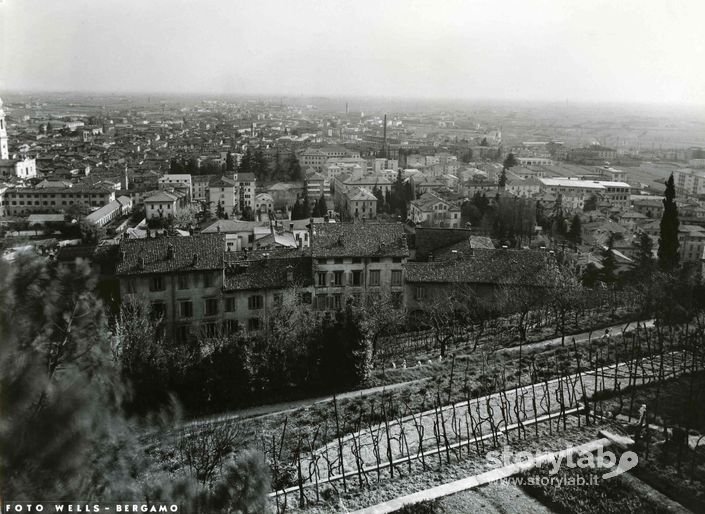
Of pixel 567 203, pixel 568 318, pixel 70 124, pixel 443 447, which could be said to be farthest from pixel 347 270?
pixel 70 124

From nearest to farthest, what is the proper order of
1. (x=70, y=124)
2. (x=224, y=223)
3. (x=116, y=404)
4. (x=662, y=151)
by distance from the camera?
(x=116, y=404), (x=224, y=223), (x=662, y=151), (x=70, y=124)

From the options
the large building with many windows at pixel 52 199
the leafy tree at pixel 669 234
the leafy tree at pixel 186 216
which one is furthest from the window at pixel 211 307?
the large building with many windows at pixel 52 199

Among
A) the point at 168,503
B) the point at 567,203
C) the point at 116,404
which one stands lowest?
the point at 567,203

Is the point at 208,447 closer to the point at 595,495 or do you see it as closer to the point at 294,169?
the point at 595,495

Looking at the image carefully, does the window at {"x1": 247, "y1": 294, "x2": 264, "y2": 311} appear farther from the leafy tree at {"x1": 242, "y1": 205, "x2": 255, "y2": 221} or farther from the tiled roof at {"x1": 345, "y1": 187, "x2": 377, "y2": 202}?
the tiled roof at {"x1": 345, "y1": 187, "x2": 377, "y2": 202}

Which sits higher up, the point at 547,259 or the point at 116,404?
the point at 116,404

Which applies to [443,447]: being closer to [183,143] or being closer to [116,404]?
[116,404]

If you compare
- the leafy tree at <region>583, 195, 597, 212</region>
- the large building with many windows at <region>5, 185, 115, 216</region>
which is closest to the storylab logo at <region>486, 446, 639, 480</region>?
the large building with many windows at <region>5, 185, 115, 216</region>
